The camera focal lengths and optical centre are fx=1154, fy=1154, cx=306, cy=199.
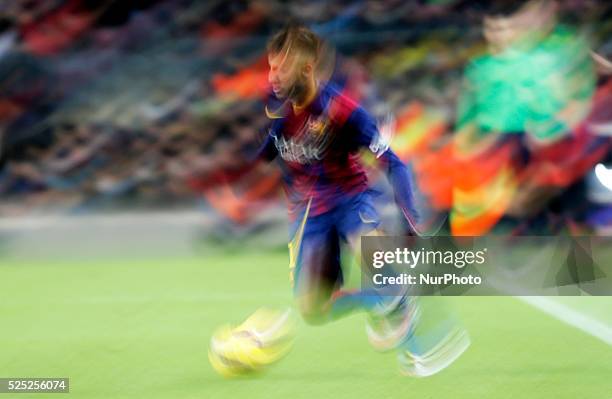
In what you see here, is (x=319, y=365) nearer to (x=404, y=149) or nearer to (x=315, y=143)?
(x=315, y=143)

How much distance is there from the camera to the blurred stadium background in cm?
767

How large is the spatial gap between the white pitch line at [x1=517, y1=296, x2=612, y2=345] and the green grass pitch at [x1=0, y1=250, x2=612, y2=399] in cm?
7

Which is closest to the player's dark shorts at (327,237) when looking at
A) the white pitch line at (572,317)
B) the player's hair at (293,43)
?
the player's hair at (293,43)

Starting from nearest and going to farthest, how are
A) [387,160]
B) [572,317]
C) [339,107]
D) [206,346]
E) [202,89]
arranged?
1. [387,160]
2. [339,107]
3. [206,346]
4. [572,317]
5. [202,89]

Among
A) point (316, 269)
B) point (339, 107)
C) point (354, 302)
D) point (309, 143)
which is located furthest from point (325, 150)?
point (354, 302)

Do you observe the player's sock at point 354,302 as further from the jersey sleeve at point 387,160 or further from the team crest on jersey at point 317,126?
the team crest on jersey at point 317,126

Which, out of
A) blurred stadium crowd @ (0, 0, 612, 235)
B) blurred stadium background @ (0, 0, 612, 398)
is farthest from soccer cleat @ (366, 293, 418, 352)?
blurred stadium crowd @ (0, 0, 612, 235)

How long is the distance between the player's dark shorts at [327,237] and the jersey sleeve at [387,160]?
254 mm

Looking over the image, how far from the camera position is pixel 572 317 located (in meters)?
5.74

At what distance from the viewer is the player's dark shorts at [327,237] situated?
4.42m

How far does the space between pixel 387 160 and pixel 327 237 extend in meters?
0.44

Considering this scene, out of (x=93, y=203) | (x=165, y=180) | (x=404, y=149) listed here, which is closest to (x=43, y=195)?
(x=93, y=203)

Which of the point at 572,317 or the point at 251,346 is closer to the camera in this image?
the point at 251,346

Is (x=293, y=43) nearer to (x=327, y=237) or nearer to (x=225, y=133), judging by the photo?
(x=327, y=237)
